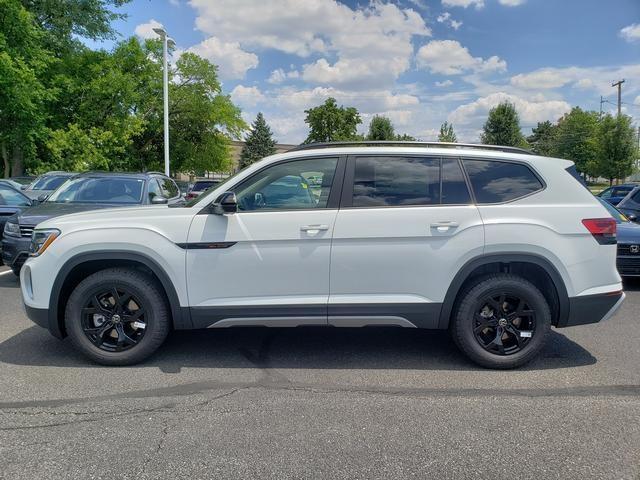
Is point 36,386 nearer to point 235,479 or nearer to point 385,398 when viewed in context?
point 235,479

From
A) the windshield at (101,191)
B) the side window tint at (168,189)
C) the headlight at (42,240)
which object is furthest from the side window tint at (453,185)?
the side window tint at (168,189)

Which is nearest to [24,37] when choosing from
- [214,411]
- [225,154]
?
[225,154]

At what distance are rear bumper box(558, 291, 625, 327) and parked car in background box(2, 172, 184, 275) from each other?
534 centimetres

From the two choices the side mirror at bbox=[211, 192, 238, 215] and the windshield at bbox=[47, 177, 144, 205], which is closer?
the side mirror at bbox=[211, 192, 238, 215]

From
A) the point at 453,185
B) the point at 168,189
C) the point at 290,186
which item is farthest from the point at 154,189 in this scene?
the point at 453,185

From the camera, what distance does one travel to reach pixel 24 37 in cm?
2222

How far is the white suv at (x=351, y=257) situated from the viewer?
4.02m

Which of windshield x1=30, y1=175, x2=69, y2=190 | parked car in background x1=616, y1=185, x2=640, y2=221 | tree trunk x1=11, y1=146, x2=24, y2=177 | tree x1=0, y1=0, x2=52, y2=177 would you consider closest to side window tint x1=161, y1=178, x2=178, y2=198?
windshield x1=30, y1=175, x2=69, y2=190

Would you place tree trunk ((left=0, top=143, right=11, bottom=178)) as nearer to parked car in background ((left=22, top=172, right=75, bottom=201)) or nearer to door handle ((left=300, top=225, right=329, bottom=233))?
parked car in background ((left=22, top=172, right=75, bottom=201))

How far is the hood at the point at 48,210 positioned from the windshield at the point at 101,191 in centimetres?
23

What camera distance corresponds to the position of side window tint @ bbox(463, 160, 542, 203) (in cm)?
416

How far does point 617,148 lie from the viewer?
38250mm

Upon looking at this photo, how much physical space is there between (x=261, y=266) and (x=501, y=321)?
207cm

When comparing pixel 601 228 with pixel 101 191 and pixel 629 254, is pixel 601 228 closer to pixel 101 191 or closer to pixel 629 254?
pixel 629 254
